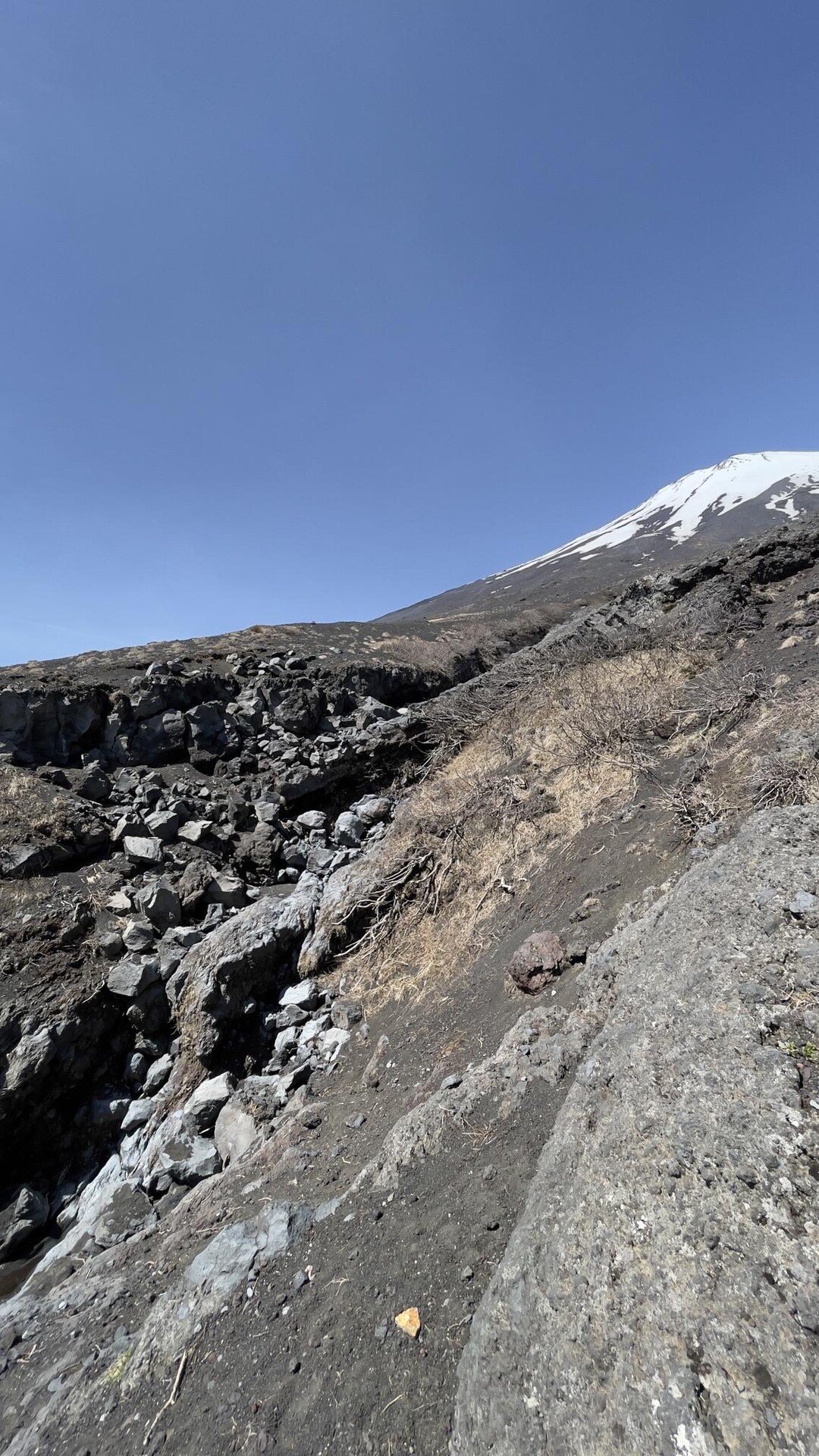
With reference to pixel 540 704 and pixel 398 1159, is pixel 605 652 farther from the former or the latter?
pixel 398 1159

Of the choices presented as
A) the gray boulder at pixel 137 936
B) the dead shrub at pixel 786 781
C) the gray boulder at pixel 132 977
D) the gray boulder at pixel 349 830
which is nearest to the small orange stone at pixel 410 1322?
the dead shrub at pixel 786 781

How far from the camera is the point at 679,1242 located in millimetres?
1944

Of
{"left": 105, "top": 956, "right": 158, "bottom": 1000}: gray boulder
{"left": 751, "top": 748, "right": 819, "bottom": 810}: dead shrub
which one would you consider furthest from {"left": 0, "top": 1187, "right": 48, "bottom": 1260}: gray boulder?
{"left": 751, "top": 748, "right": 819, "bottom": 810}: dead shrub

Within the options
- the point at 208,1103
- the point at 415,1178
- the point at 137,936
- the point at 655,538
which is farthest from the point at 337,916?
the point at 655,538

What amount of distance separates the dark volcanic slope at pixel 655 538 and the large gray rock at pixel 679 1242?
1068 inches

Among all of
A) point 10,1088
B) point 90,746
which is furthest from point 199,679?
point 10,1088

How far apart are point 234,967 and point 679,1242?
5.54 meters

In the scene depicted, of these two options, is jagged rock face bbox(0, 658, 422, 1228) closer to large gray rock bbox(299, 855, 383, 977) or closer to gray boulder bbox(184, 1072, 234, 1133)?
large gray rock bbox(299, 855, 383, 977)

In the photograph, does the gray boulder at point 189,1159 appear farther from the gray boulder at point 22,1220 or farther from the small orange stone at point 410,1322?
the small orange stone at point 410,1322

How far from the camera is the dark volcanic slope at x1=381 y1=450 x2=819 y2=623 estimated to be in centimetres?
3600

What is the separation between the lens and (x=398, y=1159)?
132 inches

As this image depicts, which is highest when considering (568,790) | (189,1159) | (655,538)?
(655,538)

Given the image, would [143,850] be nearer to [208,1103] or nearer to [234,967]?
[234,967]

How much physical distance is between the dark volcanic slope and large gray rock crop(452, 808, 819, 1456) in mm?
27119
